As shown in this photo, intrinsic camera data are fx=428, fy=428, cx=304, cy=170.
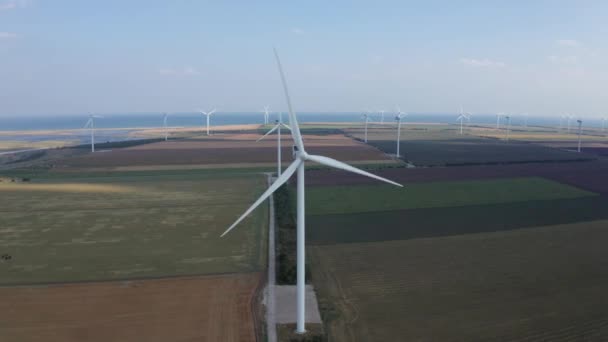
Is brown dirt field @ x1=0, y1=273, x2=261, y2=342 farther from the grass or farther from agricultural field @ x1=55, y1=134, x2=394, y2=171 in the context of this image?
agricultural field @ x1=55, y1=134, x2=394, y2=171

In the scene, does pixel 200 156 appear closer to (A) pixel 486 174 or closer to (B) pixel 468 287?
(A) pixel 486 174

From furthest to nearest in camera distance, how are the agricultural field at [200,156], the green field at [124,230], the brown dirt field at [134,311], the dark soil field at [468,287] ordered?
the agricultural field at [200,156] < the green field at [124,230] < the dark soil field at [468,287] < the brown dirt field at [134,311]

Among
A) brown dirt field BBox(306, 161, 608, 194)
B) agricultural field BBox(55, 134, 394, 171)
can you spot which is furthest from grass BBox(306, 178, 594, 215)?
agricultural field BBox(55, 134, 394, 171)

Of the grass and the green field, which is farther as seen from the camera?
the grass

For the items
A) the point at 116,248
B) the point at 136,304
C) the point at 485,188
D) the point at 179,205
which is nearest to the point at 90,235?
the point at 116,248

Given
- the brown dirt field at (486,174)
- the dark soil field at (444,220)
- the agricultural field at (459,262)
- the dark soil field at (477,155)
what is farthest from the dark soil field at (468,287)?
the dark soil field at (477,155)

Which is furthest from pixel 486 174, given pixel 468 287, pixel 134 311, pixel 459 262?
pixel 134 311

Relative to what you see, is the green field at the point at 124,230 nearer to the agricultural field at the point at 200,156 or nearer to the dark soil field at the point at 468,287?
the dark soil field at the point at 468,287
